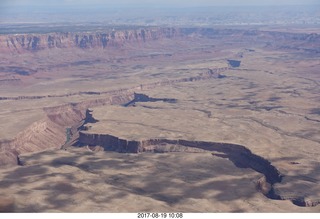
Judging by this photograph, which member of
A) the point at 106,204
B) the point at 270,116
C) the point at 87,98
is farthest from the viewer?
the point at 87,98

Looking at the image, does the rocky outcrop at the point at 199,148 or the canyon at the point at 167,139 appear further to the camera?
the rocky outcrop at the point at 199,148

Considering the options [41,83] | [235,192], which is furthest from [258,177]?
[41,83]

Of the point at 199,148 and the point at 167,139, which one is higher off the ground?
the point at 167,139

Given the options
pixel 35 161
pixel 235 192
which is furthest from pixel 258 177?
pixel 35 161

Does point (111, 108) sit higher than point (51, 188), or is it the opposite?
point (51, 188)

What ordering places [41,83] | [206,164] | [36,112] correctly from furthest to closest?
[41,83]
[36,112]
[206,164]

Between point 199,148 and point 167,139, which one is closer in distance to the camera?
point 199,148

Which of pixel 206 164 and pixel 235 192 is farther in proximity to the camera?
pixel 206 164

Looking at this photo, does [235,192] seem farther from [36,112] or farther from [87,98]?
[87,98]

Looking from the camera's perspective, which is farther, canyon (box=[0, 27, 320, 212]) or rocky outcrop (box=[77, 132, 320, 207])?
rocky outcrop (box=[77, 132, 320, 207])
